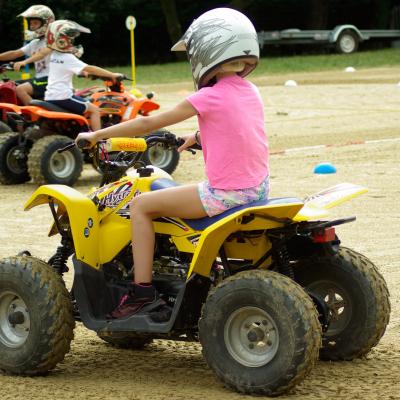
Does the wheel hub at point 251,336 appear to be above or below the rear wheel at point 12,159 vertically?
above

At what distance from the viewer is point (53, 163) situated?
1320cm

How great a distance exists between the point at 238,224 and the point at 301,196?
6.42 meters

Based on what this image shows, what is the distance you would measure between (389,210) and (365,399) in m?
5.62

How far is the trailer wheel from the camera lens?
1512 inches

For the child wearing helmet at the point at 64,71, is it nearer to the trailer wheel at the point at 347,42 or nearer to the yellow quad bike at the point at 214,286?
the yellow quad bike at the point at 214,286

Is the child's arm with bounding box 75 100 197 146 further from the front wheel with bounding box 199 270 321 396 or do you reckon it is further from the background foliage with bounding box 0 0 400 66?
the background foliage with bounding box 0 0 400 66

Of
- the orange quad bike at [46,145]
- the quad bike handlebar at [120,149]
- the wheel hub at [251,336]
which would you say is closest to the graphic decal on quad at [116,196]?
the quad bike handlebar at [120,149]

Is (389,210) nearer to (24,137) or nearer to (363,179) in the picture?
(363,179)

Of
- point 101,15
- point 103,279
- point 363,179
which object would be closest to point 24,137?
point 363,179

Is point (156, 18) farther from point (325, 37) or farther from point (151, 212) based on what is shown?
point (151, 212)

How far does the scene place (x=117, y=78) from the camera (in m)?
14.4

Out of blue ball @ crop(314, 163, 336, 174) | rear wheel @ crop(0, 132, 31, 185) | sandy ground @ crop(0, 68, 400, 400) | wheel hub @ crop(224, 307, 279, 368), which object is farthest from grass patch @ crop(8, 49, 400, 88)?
wheel hub @ crop(224, 307, 279, 368)

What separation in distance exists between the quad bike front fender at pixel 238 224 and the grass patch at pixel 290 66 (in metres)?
21.7

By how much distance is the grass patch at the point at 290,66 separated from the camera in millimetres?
29500
